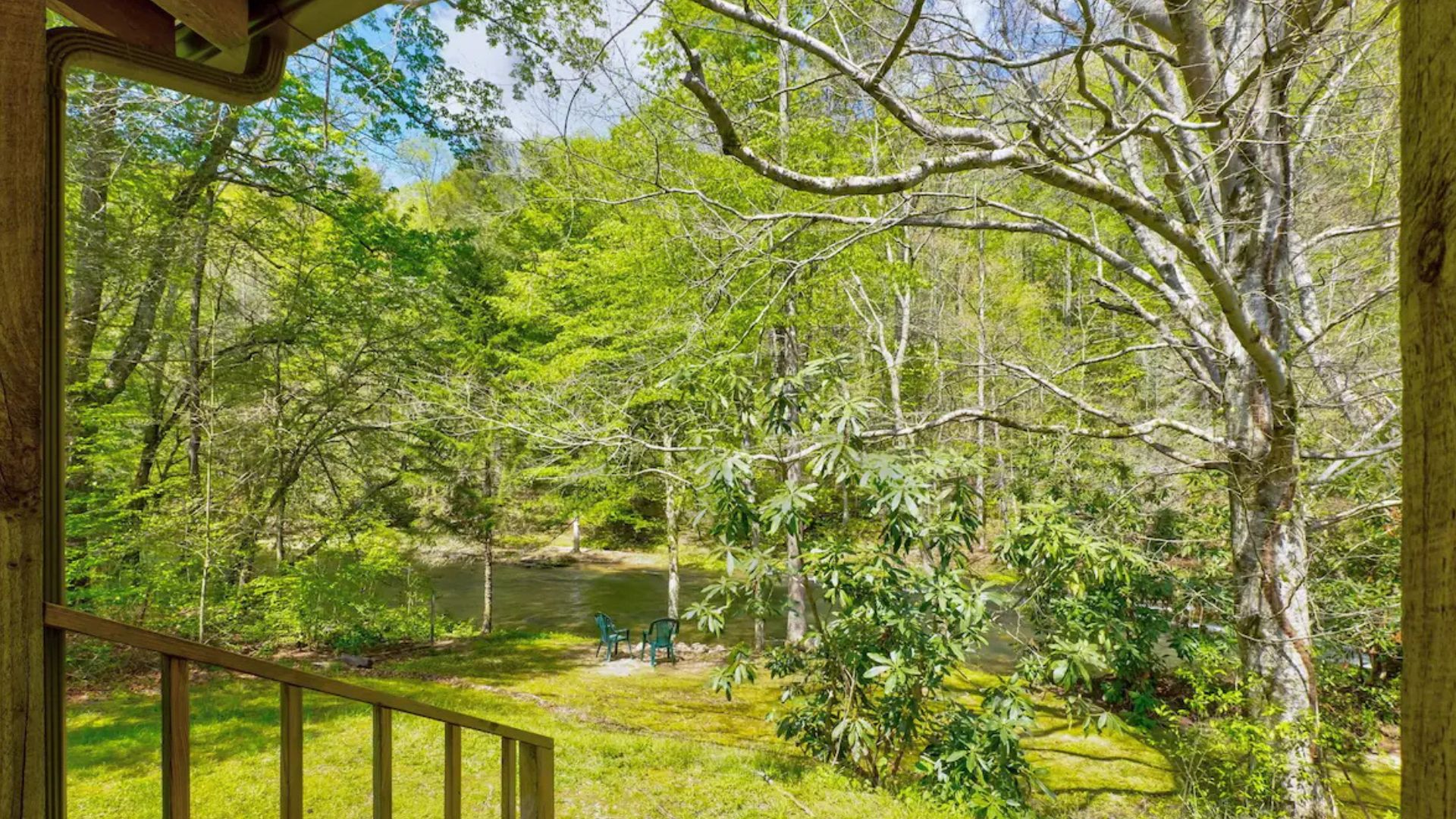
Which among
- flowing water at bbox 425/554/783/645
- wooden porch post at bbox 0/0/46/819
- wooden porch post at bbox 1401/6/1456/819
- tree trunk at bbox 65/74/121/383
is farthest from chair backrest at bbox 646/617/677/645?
wooden porch post at bbox 1401/6/1456/819

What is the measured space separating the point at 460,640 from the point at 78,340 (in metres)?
5.31

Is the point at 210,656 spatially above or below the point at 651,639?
above

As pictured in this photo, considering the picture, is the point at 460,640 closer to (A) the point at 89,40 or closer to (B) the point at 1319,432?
(A) the point at 89,40

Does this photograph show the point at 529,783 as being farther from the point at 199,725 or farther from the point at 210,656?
the point at 199,725

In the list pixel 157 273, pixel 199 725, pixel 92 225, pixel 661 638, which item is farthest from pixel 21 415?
pixel 661 638

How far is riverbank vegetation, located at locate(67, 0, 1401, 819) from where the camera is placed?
10.0 feet

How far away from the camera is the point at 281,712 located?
45.2 inches

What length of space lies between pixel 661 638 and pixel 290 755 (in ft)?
22.0

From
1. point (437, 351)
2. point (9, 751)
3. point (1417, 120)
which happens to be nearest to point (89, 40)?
point (9, 751)

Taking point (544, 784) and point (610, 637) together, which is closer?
point (544, 784)

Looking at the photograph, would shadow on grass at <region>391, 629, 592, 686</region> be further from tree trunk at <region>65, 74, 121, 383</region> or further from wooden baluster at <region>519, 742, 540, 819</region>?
wooden baluster at <region>519, 742, 540, 819</region>

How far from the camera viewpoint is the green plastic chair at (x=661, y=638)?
738cm

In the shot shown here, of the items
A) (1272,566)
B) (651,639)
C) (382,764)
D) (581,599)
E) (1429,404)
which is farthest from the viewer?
(581,599)

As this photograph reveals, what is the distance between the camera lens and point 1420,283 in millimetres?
519
